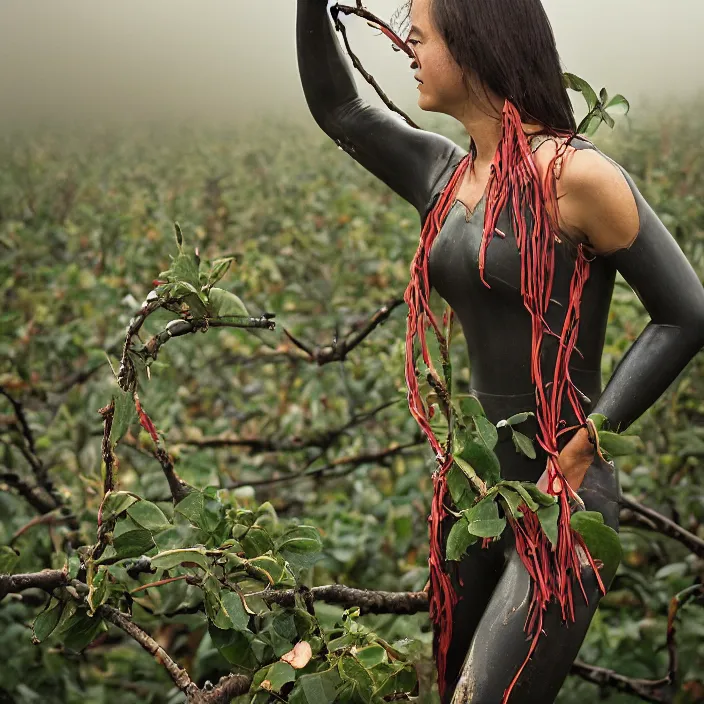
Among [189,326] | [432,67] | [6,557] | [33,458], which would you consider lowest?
[33,458]

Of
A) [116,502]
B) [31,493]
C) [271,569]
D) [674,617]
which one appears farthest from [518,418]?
[31,493]

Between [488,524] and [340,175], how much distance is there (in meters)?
2.34

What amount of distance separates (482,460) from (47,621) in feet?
1.30

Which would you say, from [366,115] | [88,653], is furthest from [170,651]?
[366,115]

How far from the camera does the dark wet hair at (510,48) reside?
0.88 meters

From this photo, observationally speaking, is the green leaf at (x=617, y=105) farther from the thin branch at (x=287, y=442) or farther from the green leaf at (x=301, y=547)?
the thin branch at (x=287, y=442)

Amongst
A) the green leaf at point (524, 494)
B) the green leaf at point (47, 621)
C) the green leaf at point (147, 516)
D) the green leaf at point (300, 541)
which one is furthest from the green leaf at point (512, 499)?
the green leaf at point (47, 621)

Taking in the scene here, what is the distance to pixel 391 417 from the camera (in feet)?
6.62

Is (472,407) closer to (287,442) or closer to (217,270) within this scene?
(217,270)

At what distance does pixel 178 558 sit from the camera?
813mm

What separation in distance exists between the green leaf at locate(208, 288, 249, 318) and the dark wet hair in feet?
1.00

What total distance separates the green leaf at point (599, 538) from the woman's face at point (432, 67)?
14.9 inches

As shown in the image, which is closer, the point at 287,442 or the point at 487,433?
the point at 487,433

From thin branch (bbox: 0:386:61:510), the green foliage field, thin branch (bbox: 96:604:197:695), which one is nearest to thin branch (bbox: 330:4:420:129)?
the green foliage field
